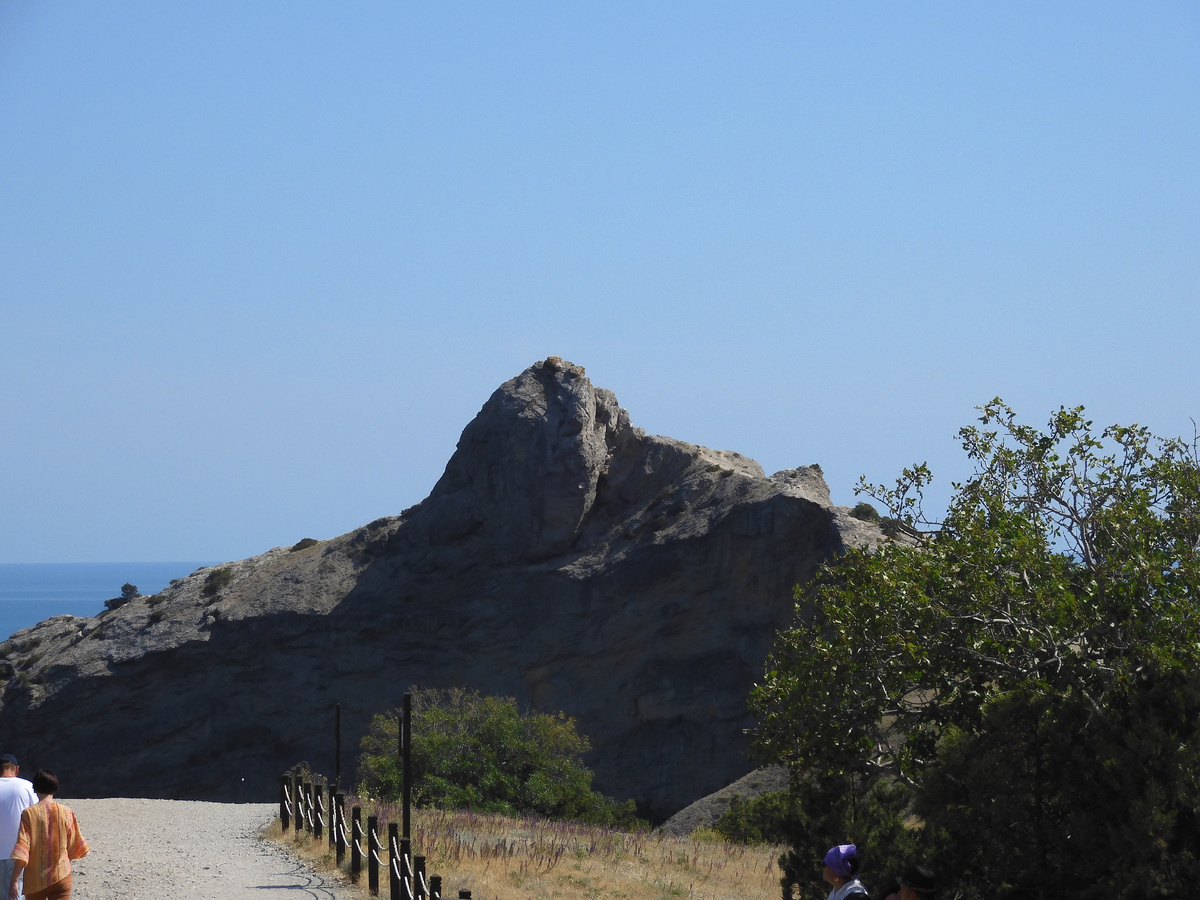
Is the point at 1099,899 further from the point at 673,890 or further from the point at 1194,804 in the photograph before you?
the point at 673,890

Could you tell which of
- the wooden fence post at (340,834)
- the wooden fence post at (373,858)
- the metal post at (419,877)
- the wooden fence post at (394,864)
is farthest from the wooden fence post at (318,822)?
the metal post at (419,877)

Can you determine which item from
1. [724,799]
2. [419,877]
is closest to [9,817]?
[419,877]

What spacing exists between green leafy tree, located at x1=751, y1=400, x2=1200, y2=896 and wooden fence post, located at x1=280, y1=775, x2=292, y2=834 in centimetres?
1054

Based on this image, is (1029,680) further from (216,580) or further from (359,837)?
(216,580)

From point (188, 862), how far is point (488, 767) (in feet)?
42.0

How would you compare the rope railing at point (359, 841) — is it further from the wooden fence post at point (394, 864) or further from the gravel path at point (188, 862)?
the gravel path at point (188, 862)

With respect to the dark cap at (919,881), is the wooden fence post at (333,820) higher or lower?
lower

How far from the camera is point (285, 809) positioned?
934 inches

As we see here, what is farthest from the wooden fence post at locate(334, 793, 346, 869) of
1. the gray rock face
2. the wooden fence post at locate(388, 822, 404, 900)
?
the gray rock face

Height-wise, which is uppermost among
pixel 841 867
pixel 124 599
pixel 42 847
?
pixel 124 599

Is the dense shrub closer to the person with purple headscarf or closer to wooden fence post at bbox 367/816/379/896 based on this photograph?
wooden fence post at bbox 367/816/379/896

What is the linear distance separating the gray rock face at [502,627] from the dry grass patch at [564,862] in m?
24.8

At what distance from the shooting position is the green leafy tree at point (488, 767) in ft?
99.9

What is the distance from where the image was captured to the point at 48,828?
432 inches
